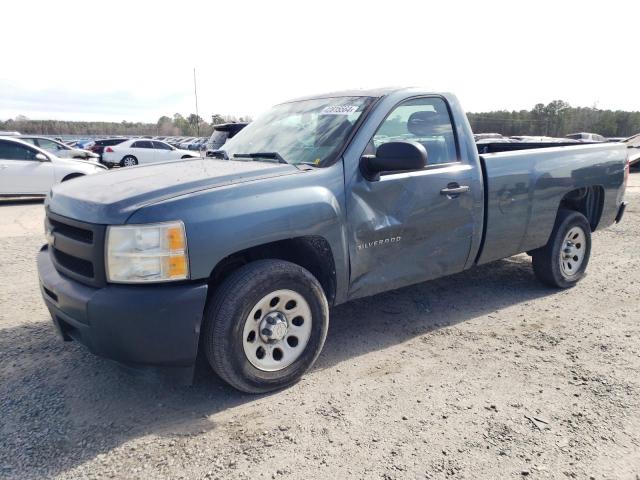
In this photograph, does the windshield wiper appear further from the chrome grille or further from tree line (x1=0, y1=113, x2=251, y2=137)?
tree line (x1=0, y1=113, x2=251, y2=137)

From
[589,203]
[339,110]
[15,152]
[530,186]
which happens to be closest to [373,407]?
[339,110]

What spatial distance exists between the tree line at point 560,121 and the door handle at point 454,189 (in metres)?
50.1

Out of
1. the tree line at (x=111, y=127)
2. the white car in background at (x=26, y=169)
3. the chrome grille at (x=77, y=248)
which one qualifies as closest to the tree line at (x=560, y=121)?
the tree line at (x=111, y=127)

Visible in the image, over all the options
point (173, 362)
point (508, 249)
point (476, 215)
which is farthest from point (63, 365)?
point (508, 249)

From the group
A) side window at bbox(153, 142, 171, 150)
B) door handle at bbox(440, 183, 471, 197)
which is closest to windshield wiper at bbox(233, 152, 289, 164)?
door handle at bbox(440, 183, 471, 197)

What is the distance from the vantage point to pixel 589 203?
5.40m

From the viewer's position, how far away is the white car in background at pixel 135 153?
22922 mm

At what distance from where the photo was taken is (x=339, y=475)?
239 centimetres

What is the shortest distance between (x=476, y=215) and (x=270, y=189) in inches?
75.4

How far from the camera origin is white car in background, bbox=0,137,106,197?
1152cm

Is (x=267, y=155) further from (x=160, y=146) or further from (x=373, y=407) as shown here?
(x=160, y=146)

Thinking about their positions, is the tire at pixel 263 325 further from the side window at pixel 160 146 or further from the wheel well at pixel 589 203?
the side window at pixel 160 146

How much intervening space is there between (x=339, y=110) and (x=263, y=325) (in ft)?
5.61

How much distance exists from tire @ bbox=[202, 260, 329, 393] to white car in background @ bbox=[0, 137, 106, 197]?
1016 cm
